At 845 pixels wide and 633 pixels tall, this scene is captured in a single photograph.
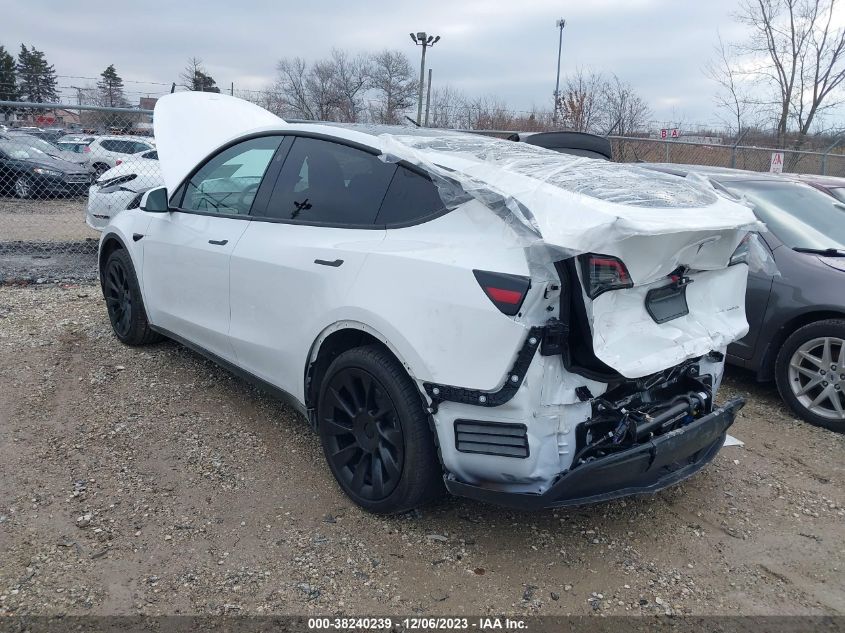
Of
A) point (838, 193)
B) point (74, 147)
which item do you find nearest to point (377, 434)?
point (838, 193)

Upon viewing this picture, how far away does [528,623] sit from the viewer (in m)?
2.45

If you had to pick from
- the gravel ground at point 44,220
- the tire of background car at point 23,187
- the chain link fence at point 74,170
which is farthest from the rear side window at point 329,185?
the tire of background car at point 23,187

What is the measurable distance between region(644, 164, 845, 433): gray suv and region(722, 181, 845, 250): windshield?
1 centimetres

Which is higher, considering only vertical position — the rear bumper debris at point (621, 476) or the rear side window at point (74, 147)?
the rear side window at point (74, 147)

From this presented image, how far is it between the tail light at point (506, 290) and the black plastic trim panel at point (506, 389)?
112 millimetres

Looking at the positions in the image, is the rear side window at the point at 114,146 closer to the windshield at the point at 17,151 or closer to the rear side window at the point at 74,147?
the rear side window at the point at 74,147

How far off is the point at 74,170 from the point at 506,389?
13.1 metres

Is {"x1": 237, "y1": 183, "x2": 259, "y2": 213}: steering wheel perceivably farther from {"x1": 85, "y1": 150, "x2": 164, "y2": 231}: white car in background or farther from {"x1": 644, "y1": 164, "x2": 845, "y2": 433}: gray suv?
{"x1": 85, "y1": 150, "x2": 164, "y2": 231}: white car in background

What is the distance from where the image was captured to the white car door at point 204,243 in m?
3.74

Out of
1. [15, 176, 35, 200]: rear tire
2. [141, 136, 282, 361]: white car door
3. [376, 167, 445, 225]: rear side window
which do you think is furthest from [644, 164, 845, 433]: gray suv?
[15, 176, 35, 200]: rear tire

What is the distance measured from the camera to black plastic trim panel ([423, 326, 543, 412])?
2371 mm

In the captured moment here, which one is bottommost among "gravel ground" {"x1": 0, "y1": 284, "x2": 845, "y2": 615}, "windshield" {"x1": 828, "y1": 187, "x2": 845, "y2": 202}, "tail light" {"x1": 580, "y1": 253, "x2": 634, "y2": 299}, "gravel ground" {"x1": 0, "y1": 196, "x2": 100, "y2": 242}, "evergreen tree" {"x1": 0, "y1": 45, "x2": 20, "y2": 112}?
"gravel ground" {"x1": 0, "y1": 284, "x2": 845, "y2": 615}

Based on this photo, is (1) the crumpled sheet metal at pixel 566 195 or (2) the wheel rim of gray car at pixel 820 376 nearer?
(1) the crumpled sheet metal at pixel 566 195

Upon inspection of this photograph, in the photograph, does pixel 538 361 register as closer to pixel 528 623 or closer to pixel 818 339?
pixel 528 623
